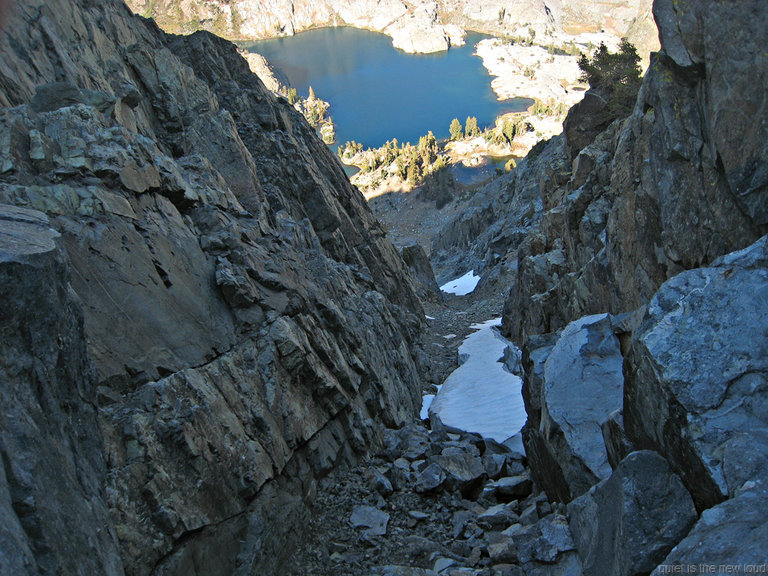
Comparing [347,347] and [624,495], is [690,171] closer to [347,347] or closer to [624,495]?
[624,495]

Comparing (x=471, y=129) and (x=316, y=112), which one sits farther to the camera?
(x=316, y=112)

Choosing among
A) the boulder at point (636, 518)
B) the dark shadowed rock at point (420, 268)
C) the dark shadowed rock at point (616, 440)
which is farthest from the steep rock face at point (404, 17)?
the boulder at point (636, 518)

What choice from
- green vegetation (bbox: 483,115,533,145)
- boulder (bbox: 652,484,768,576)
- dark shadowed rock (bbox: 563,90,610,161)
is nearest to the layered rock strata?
boulder (bbox: 652,484,768,576)

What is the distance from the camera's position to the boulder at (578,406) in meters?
9.68

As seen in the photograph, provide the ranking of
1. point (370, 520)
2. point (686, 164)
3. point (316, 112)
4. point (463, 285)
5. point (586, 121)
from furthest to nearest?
point (316, 112) → point (463, 285) → point (586, 121) → point (370, 520) → point (686, 164)

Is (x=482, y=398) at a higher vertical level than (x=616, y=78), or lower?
lower

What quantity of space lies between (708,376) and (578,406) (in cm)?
372

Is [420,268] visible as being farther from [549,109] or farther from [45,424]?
[549,109]

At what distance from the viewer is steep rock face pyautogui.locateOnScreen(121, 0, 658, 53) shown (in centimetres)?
16838

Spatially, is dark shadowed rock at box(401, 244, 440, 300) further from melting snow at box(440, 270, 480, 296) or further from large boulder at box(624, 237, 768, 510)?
large boulder at box(624, 237, 768, 510)

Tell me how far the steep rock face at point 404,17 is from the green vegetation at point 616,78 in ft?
477

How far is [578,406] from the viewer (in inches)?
412

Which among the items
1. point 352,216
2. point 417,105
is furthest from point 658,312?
point 417,105

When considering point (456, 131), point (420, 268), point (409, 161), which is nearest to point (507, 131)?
point (456, 131)
